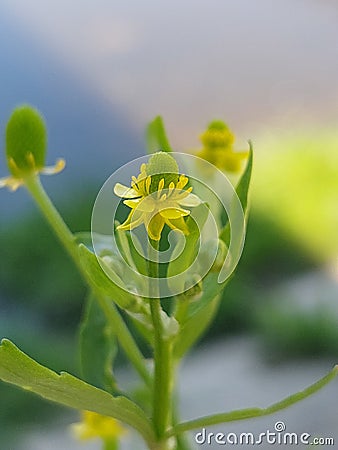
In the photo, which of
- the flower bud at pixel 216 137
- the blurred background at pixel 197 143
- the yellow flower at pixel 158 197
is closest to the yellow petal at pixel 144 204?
the yellow flower at pixel 158 197

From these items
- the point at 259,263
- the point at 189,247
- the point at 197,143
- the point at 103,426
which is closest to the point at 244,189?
the point at 189,247

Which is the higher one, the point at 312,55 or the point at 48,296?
the point at 312,55

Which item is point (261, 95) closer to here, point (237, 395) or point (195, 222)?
point (237, 395)

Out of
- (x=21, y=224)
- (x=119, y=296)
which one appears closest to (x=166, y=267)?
(x=119, y=296)

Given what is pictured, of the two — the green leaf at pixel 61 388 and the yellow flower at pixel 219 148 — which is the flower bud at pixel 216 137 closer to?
the yellow flower at pixel 219 148

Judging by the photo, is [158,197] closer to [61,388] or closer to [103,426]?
[61,388]

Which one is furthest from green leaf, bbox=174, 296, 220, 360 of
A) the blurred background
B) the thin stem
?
the blurred background

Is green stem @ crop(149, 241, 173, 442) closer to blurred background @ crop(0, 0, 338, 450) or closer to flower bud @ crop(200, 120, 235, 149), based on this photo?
flower bud @ crop(200, 120, 235, 149)
